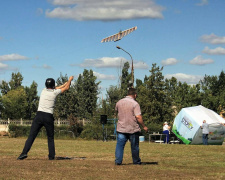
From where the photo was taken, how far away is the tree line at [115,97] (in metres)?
57.9

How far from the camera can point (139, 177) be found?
929 centimetres

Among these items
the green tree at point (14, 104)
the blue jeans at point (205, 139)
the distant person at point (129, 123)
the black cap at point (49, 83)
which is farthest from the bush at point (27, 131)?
the distant person at point (129, 123)

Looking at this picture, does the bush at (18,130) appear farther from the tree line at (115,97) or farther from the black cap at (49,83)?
the black cap at (49,83)

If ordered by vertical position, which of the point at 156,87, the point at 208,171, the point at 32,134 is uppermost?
the point at 156,87

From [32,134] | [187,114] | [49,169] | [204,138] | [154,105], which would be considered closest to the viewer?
[49,169]

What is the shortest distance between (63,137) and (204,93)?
35.6m

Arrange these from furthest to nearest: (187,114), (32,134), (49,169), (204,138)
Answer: (187,114) → (204,138) → (32,134) → (49,169)

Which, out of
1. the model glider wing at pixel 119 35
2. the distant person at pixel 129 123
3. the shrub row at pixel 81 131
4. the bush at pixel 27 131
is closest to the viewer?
the distant person at pixel 129 123

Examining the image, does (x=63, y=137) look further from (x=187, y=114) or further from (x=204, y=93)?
(x=204, y=93)

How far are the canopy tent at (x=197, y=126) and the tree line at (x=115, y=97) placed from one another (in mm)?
18447

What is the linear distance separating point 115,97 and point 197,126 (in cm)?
3390

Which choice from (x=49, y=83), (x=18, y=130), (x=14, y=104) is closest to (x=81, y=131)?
(x=18, y=130)

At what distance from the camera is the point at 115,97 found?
228ft

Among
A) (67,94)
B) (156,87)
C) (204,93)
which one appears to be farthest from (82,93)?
(156,87)
